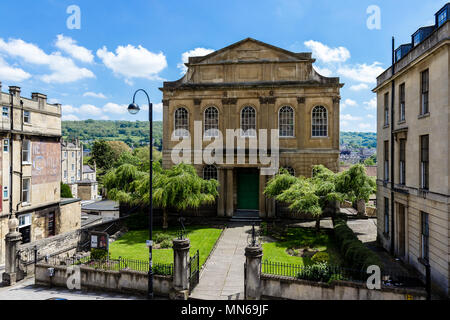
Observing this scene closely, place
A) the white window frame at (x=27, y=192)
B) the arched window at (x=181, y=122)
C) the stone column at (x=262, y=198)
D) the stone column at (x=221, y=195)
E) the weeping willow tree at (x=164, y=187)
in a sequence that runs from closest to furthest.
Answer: the weeping willow tree at (x=164, y=187), the white window frame at (x=27, y=192), the stone column at (x=262, y=198), the stone column at (x=221, y=195), the arched window at (x=181, y=122)

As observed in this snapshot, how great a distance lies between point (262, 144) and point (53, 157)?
60.7ft

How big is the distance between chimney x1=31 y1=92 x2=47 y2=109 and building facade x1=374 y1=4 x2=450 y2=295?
25.8m

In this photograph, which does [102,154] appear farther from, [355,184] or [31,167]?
[355,184]

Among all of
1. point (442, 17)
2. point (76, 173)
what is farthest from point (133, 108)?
point (76, 173)

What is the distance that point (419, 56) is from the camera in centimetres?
1351

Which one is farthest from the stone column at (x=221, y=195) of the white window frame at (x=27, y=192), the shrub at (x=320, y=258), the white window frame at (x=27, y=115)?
the white window frame at (x=27, y=115)

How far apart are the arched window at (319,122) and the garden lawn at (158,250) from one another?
489 inches

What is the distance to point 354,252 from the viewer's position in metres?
14.5

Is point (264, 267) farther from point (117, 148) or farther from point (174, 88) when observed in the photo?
point (117, 148)

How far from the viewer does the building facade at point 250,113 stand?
88.4 ft

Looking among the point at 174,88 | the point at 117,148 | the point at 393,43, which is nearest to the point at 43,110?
the point at 174,88

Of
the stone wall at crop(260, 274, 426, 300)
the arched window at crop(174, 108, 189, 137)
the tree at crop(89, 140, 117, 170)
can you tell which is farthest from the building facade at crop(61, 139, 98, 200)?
the stone wall at crop(260, 274, 426, 300)

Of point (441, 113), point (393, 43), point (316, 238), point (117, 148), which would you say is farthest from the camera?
point (117, 148)
